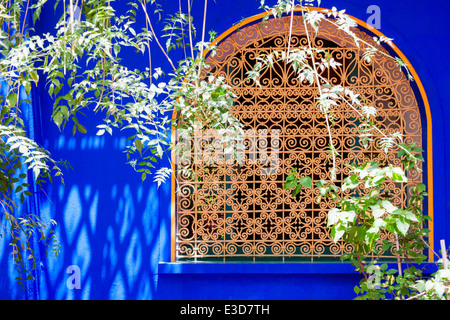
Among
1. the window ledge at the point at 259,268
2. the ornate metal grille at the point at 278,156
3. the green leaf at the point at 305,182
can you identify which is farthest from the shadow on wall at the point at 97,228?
the green leaf at the point at 305,182

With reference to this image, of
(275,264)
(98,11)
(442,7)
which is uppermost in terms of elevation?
(442,7)

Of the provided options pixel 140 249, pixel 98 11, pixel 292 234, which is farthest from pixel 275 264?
pixel 98 11

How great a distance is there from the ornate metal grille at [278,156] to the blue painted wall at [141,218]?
15 cm

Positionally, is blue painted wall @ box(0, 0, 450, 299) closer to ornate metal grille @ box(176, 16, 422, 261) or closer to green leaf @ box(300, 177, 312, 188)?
ornate metal grille @ box(176, 16, 422, 261)

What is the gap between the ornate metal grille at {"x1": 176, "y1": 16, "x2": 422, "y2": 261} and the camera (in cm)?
381

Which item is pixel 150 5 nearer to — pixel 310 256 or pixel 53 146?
pixel 53 146

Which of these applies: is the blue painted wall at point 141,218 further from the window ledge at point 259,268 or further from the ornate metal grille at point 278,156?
the ornate metal grille at point 278,156

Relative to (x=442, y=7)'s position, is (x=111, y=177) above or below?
below

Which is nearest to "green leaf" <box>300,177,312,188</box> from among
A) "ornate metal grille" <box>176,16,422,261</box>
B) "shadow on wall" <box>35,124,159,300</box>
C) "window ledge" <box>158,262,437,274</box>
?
"ornate metal grille" <box>176,16,422,261</box>

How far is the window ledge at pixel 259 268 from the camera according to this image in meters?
3.73

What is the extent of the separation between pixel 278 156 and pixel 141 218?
1.27 meters

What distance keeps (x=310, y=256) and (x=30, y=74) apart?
2617 mm

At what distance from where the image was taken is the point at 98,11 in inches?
97.8

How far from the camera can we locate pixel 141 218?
12.5 ft
